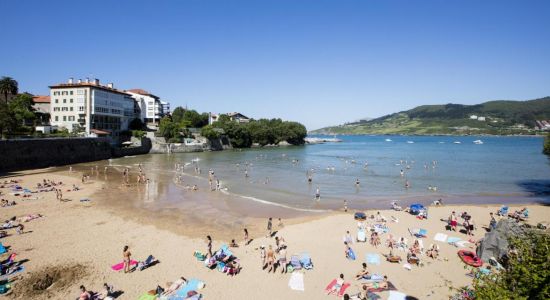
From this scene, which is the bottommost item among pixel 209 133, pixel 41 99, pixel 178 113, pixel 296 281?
pixel 296 281

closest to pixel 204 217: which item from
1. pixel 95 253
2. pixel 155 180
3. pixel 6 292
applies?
pixel 95 253

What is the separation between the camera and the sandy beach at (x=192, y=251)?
47.9ft

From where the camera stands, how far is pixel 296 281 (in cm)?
1516

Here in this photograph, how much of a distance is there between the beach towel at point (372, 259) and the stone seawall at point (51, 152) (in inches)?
2132

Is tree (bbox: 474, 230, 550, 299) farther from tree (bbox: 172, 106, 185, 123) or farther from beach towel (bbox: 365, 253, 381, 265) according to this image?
tree (bbox: 172, 106, 185, 123)

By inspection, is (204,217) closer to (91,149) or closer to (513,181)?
(513,181)

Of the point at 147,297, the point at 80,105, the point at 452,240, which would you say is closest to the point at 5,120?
the point at 80,105

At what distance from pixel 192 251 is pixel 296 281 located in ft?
22.4

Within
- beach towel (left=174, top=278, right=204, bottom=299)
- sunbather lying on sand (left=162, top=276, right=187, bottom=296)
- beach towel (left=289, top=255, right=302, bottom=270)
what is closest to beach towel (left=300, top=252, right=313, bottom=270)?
beach towel (left=289, top=255, right=302, bottom=270)

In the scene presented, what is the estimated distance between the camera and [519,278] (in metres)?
7.60

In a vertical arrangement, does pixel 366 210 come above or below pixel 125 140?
below

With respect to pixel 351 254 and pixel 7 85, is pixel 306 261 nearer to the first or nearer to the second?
pixel 351 254

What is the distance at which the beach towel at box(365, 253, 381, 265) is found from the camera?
17.3 meters

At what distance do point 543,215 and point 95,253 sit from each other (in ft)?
114
